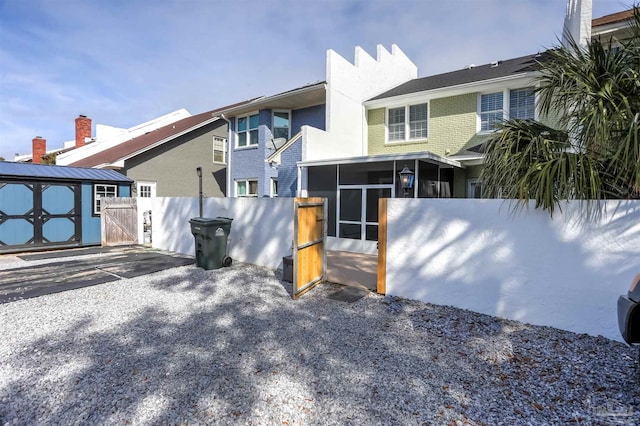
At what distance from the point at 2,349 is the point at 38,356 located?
1.99 ft

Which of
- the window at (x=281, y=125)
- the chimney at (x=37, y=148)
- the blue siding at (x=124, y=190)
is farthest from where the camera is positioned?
the chimney at (x=37, y=148)

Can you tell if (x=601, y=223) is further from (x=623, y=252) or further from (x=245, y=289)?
(x=245, y=289)

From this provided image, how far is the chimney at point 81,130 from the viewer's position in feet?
81.9

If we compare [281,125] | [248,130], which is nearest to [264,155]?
[281,125]

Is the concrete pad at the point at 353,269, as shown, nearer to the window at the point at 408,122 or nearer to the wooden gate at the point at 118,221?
the window at the point at 408,122

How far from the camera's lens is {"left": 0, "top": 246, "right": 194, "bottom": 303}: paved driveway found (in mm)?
6469

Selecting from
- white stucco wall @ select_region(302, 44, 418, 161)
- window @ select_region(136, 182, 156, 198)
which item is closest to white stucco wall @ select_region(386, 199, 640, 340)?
white stucco wall @ select_region(302, 44, 418, 161)

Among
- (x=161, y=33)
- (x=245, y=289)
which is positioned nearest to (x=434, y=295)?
(x=245, y=289)

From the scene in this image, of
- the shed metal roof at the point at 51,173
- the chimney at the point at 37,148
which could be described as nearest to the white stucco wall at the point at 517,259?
the shed metal roof at the point at 51,173

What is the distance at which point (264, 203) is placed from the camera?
8570 mm

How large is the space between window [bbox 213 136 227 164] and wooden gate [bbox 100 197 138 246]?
696cm

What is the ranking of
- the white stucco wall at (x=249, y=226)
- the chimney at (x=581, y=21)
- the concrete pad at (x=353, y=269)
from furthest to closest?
the chimney at (x=581, y=21) → the white stucco wall at (x=249, y=226) → the concrete pad at (x=353, y=269)

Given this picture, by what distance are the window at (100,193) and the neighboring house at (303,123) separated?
4997 millimetres

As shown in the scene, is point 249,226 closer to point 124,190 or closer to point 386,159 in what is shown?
point 386,159
